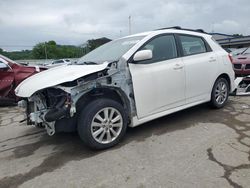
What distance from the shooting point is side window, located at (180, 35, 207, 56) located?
457 centimetres

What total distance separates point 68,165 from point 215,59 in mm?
3474

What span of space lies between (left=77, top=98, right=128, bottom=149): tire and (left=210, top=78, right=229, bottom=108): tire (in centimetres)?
226

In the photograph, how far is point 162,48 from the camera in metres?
4.28

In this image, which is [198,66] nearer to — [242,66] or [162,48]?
[162,48]

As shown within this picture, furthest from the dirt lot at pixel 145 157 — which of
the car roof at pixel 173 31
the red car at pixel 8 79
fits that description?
the red car at pixel 8 79

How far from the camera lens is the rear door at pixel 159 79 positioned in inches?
152

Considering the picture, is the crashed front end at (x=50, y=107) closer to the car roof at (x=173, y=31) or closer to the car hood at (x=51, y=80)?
the car hood at (x=51, y=80)

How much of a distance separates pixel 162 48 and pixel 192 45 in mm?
828

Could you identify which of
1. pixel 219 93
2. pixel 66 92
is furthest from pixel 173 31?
pixel 66 92

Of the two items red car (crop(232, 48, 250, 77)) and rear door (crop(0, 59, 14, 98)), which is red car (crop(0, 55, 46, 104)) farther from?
red car (crop(232, 48, 250, 77))

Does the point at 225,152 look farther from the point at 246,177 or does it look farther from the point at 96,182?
the point at 96,182

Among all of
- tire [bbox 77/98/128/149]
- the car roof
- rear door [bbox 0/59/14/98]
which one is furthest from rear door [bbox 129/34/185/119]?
rear door [bbox 0/59/14/98]

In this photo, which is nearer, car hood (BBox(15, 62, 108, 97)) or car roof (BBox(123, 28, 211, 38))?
car hood (BBox(15, 62, 108, 97))

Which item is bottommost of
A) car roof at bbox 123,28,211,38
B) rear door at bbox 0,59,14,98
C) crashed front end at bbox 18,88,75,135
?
crashed front end at bbox 18,88,75,135
